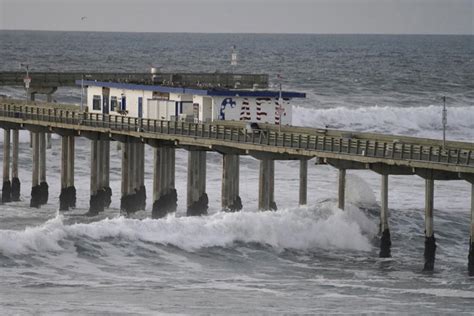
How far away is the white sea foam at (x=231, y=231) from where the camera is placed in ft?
200

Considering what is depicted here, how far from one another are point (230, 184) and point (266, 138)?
175 inches

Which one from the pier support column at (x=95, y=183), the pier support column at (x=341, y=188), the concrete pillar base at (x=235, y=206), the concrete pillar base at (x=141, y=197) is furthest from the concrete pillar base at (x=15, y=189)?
the pier support column at (x=341, y=188)

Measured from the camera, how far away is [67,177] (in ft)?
244

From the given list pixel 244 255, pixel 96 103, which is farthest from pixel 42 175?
pixel 244 255

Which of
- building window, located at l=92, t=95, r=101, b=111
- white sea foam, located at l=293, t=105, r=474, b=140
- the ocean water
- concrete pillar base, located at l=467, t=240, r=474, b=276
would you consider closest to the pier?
concrete pillar base, located at l=467, t=240, r=474, b=276

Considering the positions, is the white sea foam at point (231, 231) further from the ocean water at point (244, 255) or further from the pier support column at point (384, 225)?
the pier support column at point (384, 225)

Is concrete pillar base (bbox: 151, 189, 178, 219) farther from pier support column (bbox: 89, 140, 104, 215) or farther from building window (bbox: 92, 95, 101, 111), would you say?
building window (bbox: 92, 95, 101, 111)

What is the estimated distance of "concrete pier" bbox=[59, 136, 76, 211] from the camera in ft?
243

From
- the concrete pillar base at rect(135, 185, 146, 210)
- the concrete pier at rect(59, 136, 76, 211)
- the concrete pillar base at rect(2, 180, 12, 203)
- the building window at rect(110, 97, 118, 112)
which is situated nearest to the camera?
the concrete pillar base at rect(135, 185, 146, 210)

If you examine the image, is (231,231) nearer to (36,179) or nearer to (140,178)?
(140,178)

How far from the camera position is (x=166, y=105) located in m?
73.1

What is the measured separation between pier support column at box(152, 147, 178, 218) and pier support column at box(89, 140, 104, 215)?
393cm

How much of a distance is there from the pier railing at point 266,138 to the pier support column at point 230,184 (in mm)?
1482

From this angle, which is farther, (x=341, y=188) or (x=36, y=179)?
(x=36, y=179)
